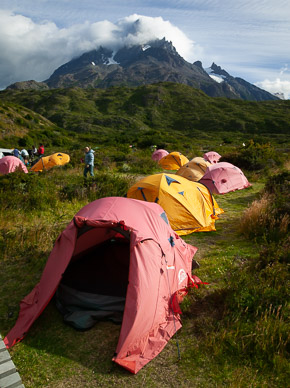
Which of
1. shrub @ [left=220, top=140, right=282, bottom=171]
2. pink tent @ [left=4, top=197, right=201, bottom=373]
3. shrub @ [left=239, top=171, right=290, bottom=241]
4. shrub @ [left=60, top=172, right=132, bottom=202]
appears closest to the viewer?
pink tent @ [left=4, top=197, right=201, bottom=373]

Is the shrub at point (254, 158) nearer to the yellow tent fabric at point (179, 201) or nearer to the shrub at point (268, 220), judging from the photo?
the shrub at point (268, 220)

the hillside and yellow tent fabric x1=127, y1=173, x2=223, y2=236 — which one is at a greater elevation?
the hillside

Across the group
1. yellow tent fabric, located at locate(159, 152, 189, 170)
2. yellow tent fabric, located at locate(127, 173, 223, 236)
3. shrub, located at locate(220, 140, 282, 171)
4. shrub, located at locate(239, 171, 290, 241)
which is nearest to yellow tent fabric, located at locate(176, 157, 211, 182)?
shrub, located at locate(220, 140, 282, 171)

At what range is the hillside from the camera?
63.6 m

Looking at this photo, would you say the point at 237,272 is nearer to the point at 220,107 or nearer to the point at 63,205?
the point at 63,205

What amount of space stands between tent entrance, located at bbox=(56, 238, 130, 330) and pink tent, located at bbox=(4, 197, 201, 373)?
21 mm

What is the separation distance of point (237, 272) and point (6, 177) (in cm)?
798

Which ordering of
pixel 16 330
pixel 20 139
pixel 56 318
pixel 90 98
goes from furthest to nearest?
pixel 90 98, pixel 20 139, pixel 56 318, pixel 16 330

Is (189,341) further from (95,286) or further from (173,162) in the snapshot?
(173,162)

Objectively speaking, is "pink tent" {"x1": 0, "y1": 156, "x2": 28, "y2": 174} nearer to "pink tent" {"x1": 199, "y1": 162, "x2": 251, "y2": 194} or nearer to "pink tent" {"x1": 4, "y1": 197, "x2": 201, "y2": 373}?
"pink tent" {"x1": 199, "y1": 162, "x2": 251, "y2": 194}

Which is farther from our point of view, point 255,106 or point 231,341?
point 255,106

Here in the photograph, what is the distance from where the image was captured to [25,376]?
130 inches

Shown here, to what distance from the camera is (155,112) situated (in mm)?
83438

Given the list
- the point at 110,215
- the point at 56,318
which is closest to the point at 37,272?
the point at 56,318
